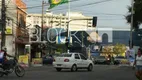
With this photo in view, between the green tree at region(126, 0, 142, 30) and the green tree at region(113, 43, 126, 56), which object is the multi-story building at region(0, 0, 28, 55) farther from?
the green tree at region(113, 43, 126, 56)

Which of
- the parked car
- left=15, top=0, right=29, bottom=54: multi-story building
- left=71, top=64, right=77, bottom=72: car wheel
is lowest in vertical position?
the parked car

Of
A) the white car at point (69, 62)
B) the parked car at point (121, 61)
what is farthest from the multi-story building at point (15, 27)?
the white car at point (69, 62)

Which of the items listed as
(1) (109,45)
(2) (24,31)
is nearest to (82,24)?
(1) (109,45)

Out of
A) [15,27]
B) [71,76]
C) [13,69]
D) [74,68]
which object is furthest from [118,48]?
[13,69]

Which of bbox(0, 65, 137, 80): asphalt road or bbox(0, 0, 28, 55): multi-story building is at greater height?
bbox(0, 0, 28, 55): multi-story building

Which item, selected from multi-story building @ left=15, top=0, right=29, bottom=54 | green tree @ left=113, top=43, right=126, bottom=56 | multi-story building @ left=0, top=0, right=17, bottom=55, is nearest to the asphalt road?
multi-story building @ left=0, top=0, right=17, bottom=55

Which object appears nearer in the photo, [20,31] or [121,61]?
[121,61]

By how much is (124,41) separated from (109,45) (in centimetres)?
1216

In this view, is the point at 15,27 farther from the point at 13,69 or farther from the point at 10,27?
the point at 13,69

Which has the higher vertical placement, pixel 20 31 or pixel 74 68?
pixel 20 31

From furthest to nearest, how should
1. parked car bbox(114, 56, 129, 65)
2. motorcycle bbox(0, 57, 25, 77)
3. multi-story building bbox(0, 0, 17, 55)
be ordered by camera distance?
parked car bbox(114, 56, 129, 65) → multi-story building bbox(0, 0, 17, 55) → motorcycle bbox(0, 57, 25, 77)

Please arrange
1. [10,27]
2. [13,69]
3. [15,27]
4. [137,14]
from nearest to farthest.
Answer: [13,69]
[137,14]
[10,27]
[15,27]

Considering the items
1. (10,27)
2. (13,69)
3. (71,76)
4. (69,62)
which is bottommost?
(71,76)

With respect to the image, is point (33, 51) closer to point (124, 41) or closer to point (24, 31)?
point (24, 31)
